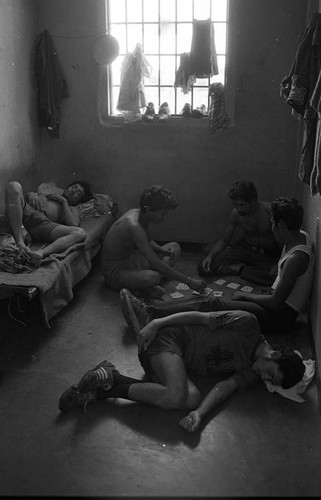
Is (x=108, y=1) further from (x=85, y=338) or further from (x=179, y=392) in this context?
(x=179, y=392)

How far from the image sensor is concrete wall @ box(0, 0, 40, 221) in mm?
5977

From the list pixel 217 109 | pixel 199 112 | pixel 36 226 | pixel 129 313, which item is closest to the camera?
pixel 129 313

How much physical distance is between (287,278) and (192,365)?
1.08m

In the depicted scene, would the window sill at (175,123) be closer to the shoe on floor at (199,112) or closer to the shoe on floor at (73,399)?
the shoe on floor at (199,112)

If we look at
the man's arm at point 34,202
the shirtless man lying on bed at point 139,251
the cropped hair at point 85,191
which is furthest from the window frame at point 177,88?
the shirtless man lying on bed at point 139,251

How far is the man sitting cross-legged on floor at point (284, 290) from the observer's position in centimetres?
448

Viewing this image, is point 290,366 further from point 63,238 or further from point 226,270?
point 63,238

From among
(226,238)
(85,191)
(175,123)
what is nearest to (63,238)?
(85,191)

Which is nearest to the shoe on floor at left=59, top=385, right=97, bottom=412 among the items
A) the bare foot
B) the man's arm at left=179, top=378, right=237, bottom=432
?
the man's arm at left=179, top=378, right=237, bottom=432

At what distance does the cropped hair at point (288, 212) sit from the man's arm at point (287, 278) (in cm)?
27

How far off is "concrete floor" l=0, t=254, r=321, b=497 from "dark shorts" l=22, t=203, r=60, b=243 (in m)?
1.70

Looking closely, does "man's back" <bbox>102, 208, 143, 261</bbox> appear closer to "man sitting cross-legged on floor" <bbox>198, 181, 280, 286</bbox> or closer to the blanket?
the blanket

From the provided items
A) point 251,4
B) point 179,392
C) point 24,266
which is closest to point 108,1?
point 251,4

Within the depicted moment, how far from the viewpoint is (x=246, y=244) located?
20.2ft
